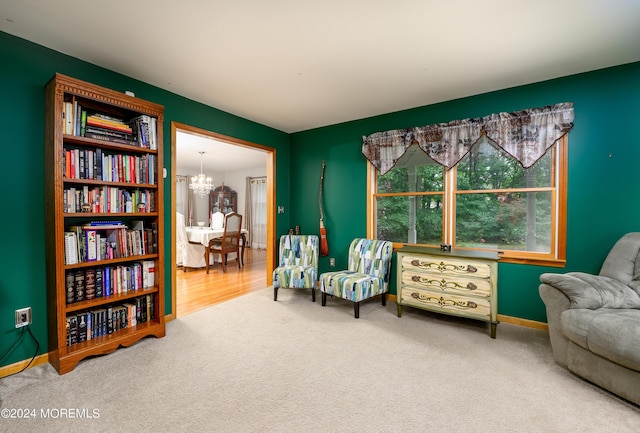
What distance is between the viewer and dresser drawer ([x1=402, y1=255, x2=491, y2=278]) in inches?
106

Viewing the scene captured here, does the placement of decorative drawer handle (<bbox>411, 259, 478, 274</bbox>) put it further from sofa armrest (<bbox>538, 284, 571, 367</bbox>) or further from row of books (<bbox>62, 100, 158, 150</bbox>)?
row of books (<bbox>62, 100, 158, 150</bbox>)

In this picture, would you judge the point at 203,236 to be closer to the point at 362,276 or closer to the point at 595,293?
the point at 362,276

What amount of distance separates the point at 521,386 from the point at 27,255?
3663 mm

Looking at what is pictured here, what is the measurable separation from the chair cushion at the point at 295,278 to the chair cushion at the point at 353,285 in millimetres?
275

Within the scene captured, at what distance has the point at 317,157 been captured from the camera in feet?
14.5

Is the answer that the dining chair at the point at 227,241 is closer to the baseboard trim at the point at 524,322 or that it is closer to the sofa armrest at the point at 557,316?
the baseboard trim at the point at 524,322

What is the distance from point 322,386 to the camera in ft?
6.25

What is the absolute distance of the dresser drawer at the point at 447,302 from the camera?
2.68 meters

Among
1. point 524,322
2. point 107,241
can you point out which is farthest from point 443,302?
point 107,241

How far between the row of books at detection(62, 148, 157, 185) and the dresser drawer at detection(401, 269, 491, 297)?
2.71 m

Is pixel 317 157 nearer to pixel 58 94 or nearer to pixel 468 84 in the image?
pixel 468 84

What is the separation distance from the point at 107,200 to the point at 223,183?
708 cm

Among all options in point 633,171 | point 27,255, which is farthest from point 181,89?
point 633,171

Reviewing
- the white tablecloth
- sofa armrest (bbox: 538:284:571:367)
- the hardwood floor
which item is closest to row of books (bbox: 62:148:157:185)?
the hardwood floor
